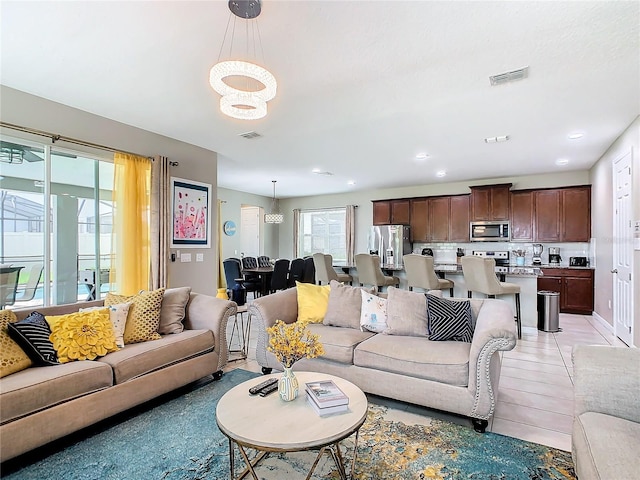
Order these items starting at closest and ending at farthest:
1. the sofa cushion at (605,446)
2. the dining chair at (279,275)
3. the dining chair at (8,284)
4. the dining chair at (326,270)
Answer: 1. the sofa cushion at (605,446)
2. the dining chair at (8,284)
3. the dining chair at (326,270)
4. the dining chair at (279,275)

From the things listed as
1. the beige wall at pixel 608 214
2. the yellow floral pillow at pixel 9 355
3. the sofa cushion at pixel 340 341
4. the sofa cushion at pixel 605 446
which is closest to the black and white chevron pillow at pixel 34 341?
the yellow floral pillow at pixel 9 355

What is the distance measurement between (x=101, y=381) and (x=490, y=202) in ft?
22.9

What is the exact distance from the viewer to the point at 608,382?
1611 millimetres

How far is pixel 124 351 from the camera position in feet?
8.31

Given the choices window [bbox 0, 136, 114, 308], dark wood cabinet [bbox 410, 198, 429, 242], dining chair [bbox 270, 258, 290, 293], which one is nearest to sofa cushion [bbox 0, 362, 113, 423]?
window [bbox 0, 136, 114, 308]

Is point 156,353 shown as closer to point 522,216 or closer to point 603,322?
point 603,322

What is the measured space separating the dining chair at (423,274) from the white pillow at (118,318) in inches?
151

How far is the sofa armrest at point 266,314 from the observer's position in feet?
10.3

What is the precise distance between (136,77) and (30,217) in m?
1.79

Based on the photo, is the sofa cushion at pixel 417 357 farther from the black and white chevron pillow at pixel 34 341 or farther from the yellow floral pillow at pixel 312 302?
A: the black and white chevron pillow at pixel 34 341

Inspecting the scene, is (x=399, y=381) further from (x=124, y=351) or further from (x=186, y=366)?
(x=124, y=351)

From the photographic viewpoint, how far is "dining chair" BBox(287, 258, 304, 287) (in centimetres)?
721

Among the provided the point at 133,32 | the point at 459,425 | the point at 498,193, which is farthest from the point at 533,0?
the point at 498,193

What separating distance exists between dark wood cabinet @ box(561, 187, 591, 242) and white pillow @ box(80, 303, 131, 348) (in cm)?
714
